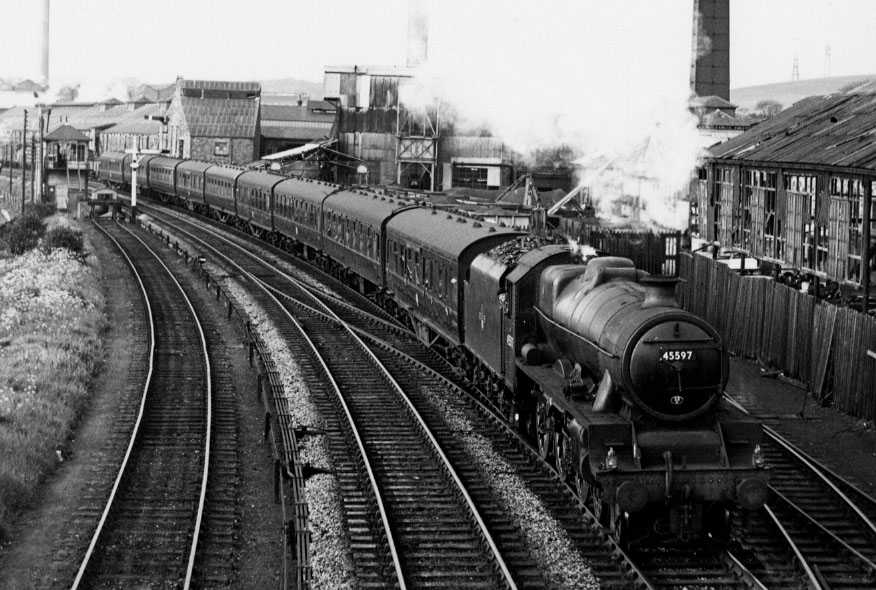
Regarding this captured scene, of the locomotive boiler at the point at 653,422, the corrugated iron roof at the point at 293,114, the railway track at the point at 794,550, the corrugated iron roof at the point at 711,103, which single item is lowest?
the railway track at the point at 794,550

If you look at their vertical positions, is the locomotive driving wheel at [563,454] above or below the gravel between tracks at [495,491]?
above

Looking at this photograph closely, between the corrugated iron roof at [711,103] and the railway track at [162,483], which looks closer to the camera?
the railway track at [162,483]

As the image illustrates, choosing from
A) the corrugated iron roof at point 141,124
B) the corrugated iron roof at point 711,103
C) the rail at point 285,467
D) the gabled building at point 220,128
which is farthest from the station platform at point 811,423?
the corrugated iron roof at point 141,124

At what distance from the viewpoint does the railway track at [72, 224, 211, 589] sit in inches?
534

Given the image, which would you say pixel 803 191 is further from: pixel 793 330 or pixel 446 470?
pixel 446 470

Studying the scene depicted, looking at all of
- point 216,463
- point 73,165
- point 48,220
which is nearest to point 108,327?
point 216,463

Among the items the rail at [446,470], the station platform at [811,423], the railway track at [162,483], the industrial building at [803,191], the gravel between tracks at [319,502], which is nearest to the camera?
the rail at [446,470]

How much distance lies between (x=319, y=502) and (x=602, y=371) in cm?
432

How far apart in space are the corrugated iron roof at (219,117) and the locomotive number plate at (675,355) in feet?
250

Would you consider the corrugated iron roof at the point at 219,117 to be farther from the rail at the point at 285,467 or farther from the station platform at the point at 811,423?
the station platform at the point at 811,423

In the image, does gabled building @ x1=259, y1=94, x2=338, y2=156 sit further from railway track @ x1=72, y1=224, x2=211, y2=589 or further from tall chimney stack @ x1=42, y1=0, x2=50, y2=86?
tall chimney stack @ x1=42, y1=0, x2=50, y2=86

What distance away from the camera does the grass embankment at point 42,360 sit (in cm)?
A: 1739

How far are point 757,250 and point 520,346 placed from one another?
1643cm

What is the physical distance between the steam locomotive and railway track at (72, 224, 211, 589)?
4920 mm
